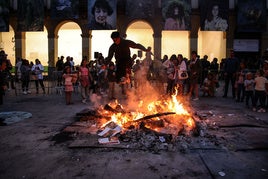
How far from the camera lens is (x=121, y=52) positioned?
27.9 feet

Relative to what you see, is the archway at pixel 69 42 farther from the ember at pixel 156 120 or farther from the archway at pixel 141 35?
the ember at pixel 156 120

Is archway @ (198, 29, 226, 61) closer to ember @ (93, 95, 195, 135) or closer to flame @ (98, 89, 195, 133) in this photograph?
flame @ (98, 89, 195, 133)

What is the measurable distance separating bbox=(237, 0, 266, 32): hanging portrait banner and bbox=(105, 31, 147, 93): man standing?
16454 millimetres

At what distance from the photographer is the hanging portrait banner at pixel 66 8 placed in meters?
22.1

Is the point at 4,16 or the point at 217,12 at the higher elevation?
the point at 217,12

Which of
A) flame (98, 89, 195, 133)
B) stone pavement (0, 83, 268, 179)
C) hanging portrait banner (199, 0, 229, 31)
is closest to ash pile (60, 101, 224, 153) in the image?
flame (98, 89, 195, 133)

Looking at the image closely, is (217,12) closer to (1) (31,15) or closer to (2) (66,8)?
(2) (66,8)

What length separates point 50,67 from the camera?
22.5 metres

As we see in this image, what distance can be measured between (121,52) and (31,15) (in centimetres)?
1680

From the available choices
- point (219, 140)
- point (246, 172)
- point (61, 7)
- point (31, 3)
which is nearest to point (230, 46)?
point (61, 7)

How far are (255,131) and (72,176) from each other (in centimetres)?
496

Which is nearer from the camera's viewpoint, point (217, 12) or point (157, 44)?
point (217, 12)

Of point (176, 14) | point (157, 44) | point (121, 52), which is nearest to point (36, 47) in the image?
point (157, 44)

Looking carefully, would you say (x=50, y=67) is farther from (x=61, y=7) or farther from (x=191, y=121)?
(x=191, y=121)
